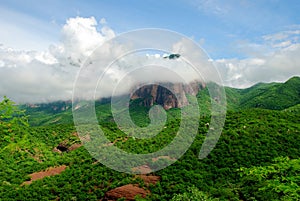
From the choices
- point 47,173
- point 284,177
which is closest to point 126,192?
point 47,173

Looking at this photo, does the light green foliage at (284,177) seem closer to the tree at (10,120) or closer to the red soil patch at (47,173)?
the tree at (10,120)

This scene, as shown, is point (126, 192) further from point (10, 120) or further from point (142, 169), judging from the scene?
point (10, 120)

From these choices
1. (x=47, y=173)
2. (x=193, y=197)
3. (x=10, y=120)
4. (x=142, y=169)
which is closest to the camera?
(x=10, y=120)

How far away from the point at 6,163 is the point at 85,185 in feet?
78.5

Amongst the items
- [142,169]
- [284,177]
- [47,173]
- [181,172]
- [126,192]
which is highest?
[284,177]

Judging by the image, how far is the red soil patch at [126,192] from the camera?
93.8ft

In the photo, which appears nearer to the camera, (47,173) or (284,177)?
(284,177)

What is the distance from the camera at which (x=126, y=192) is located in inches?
1137

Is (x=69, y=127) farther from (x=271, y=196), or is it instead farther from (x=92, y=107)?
(x=92, y=107)

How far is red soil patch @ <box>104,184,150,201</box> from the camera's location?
2859cm

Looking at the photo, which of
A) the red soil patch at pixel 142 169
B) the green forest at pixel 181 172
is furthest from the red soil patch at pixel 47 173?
the red soil patch at pixel 142 169

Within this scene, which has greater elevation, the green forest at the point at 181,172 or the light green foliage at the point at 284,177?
the light green foliage at the point at 284,177

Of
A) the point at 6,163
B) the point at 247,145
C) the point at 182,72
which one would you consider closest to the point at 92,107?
the point at 182,72

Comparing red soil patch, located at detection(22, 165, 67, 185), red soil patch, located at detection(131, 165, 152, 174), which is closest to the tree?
red soil patch, located at detection(131, 165, 152, 174)
